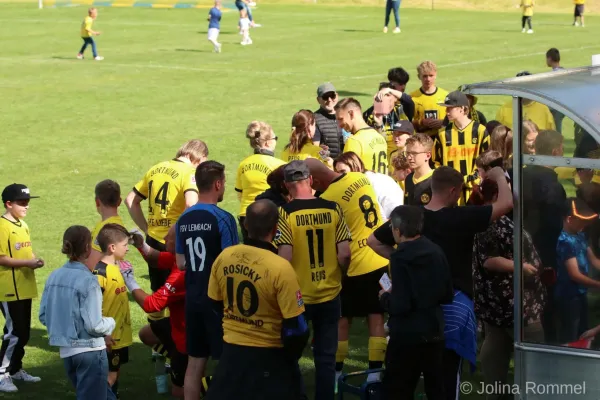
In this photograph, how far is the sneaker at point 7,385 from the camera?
363 inches

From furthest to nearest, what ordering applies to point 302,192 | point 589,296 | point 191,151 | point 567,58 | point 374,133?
point 567,58, point 374,133, point 191,151, point 302,192, point 589,296

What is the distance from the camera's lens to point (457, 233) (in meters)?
7.52

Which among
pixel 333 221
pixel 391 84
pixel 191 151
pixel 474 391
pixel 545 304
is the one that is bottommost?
pixel 474 391

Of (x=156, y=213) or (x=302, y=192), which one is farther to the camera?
(x=156, y=213)

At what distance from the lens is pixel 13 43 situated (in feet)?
120

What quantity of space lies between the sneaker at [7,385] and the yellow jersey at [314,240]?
2.95 meters

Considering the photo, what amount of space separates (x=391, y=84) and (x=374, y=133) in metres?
3.16

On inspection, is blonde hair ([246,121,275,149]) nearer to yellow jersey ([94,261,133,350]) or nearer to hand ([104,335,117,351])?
yellow jersey ([94,261,133,350])

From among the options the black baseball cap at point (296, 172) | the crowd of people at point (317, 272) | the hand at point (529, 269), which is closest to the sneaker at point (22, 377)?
the crowd of people at point (317, 272)

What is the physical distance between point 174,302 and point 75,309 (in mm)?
1219

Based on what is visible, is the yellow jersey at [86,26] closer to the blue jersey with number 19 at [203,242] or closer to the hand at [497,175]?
the blue jersey with number 19 at [203,242]

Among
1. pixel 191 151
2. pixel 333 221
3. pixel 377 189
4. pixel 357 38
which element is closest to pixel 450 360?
pixel 333 221

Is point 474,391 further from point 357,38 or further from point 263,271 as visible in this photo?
point 357,38

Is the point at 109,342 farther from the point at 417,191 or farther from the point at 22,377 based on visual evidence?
the point at 417,191
